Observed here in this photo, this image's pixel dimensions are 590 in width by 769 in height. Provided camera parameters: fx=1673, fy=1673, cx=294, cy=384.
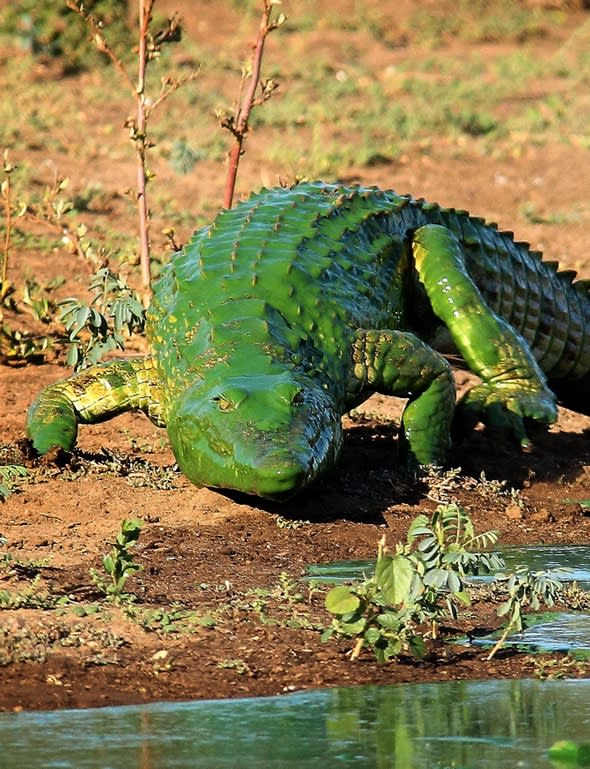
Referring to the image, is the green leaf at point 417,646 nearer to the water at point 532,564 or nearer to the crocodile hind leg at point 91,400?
the water at point 532,564

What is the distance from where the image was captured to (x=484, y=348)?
26.2ft

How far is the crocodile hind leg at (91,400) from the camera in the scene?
725 cm

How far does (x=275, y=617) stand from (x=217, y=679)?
587 millimetres

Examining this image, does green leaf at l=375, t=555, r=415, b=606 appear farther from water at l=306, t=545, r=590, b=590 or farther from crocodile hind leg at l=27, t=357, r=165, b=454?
crocodile hind leg at l=27, t=357, r=165, b=454

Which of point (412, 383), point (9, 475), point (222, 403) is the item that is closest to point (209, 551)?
point (222, 403)

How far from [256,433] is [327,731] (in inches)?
81.2

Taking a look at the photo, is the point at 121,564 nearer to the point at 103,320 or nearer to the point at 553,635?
the point at 553,635

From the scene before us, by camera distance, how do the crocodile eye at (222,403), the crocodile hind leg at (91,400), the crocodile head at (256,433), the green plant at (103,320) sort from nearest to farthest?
the crocodile head at (256,433)
the crocodile eye at (222,403)
the crocodile hind leg at (91,400)
the green plant at (103,320)

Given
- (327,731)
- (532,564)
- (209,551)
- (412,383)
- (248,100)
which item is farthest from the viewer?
(248,100)

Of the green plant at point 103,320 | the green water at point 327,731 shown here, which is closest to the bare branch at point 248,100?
the green plant at point 103,320

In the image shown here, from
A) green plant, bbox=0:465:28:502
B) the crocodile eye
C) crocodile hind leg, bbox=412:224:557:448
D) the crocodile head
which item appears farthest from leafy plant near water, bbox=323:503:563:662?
crocodile hind leg, bbox=412:224:557:448

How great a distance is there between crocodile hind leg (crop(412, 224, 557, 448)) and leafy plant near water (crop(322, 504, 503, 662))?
2.80m

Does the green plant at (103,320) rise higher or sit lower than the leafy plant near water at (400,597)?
higher

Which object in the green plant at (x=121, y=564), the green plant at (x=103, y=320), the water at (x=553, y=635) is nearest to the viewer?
the water at (x=553, y=635)
